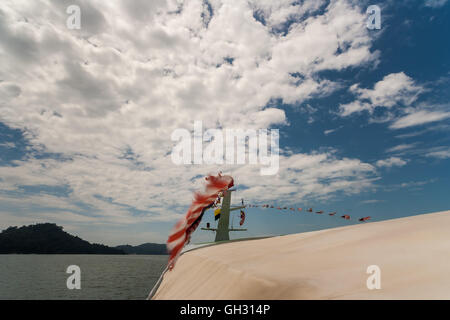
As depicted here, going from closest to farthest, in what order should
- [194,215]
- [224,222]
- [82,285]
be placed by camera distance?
[194,215], [224,222], [82,285]

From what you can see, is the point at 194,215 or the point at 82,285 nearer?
the point at 194,215

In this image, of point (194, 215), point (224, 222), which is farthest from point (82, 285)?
point (194, 215)

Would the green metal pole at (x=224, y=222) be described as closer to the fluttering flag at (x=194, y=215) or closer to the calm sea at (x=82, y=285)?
the calm sea at (x=82, y=285)

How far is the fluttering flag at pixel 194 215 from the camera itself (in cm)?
505

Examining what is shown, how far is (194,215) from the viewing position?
543 centimetres

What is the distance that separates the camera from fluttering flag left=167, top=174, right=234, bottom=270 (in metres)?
5.05

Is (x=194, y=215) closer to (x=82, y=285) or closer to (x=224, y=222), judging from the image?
(x=224, y=222)

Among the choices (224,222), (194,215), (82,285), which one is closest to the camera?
(194,215)

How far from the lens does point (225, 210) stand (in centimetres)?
3266
